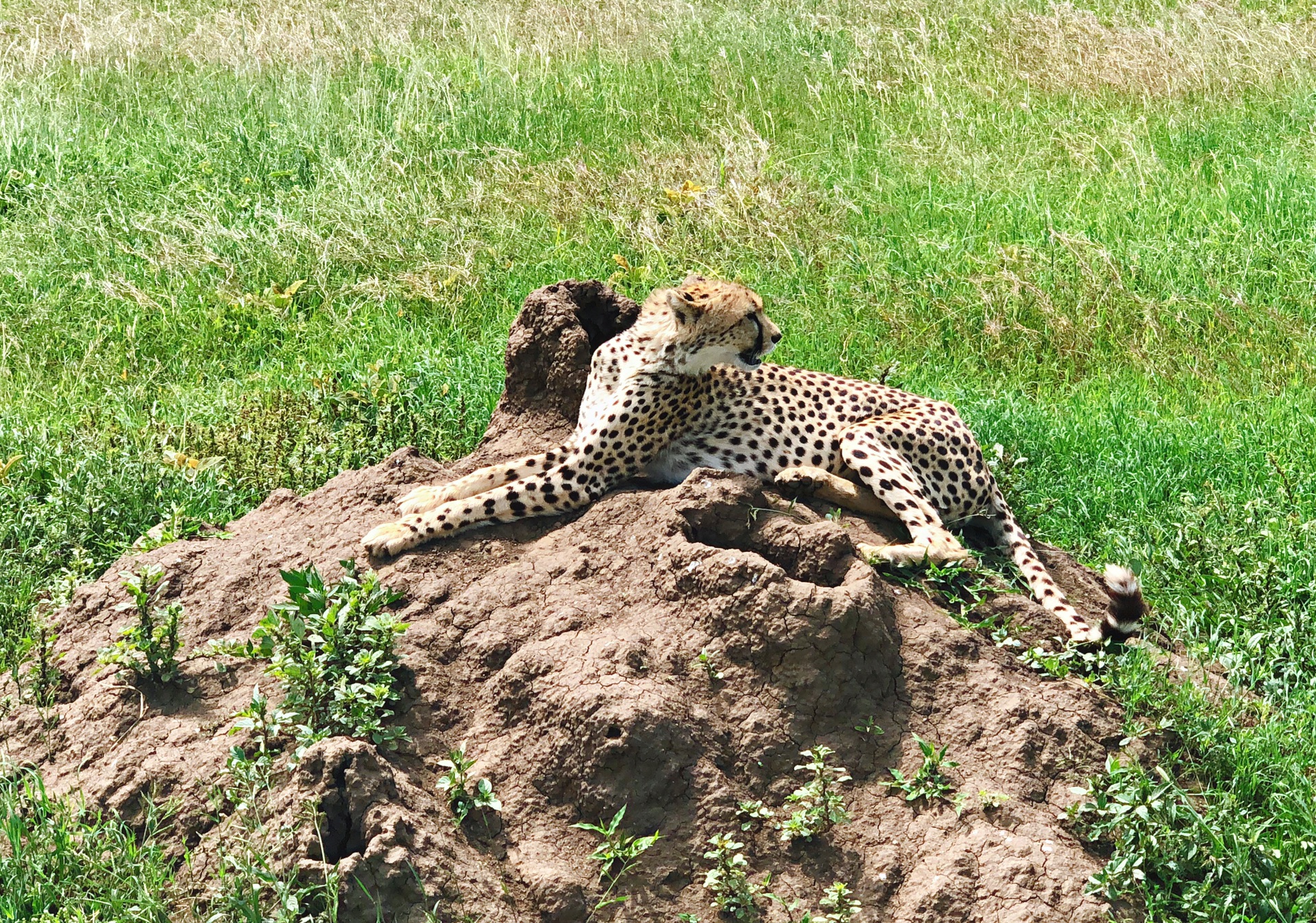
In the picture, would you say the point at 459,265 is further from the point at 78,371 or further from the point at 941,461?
the point at 941,461

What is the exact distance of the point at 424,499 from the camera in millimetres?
4254

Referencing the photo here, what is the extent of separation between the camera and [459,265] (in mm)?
7441

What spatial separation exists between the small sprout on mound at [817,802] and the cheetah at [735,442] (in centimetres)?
95

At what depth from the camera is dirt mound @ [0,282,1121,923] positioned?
3.11 meters

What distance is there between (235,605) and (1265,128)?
8.23 metres

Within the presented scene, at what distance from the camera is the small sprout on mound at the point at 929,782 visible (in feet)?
10.9

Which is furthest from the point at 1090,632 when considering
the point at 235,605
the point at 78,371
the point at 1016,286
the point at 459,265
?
the point at 78,371

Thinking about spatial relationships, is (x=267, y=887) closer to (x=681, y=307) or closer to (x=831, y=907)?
(x=831, y=907)

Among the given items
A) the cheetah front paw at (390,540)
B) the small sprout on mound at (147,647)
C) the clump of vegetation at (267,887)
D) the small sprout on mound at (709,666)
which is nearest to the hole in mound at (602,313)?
the cheetah front paw at (390,540)

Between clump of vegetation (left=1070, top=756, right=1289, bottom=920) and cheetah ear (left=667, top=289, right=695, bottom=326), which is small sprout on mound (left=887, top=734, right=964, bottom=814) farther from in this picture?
cheetah ear (left=667, top=289, right=695, bottom=326)

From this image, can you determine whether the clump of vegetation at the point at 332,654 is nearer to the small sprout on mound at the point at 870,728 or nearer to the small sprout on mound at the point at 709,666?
the small sprout on mound at the point at 709,666

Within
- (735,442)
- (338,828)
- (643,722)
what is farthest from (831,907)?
(735,442)

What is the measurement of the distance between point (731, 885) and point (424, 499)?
1744 millimetres

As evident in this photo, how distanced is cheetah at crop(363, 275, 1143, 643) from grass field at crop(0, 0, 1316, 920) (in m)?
0.82
